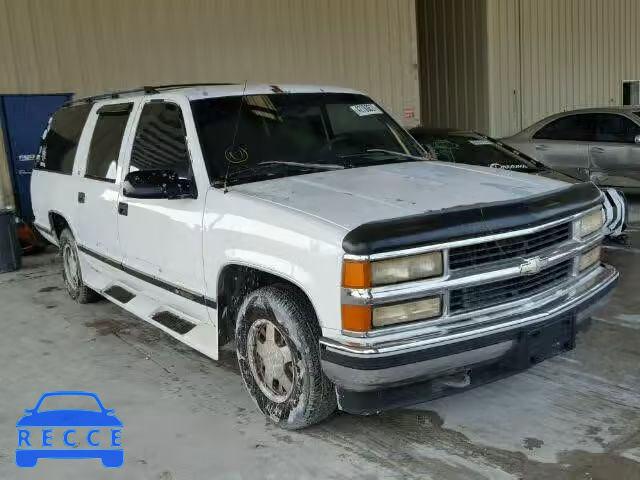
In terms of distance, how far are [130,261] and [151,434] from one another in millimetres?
1439

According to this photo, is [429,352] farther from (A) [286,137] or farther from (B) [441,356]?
(A) [286,137]

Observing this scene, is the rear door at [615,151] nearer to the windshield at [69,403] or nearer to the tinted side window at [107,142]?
the tinted side window at [107,142]

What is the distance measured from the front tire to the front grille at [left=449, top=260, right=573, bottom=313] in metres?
0.68

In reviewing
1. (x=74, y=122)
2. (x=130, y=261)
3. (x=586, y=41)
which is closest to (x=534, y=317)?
(x=130, y=261)

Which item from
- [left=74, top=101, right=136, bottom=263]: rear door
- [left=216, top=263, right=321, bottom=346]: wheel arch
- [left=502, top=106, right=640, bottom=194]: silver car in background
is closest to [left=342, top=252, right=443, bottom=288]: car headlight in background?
[left=216, top=263, right=321, bottom=346]: wheel arch

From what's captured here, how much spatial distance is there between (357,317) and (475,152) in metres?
5.59

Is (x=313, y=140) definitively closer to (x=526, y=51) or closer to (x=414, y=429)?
(x=414, y=429)

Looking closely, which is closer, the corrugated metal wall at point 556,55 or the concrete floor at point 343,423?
the concrete floor at point 343,423

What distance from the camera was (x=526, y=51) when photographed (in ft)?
53.6

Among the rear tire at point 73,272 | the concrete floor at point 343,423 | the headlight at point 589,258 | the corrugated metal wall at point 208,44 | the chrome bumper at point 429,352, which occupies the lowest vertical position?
the concrete floor at point 343,423

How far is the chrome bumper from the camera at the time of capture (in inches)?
114

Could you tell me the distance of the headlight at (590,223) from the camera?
11.7 feet

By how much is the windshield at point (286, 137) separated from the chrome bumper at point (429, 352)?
135 cm

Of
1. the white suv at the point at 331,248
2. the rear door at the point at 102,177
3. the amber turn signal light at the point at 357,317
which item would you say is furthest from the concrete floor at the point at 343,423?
the rear door at the point at 102,177
